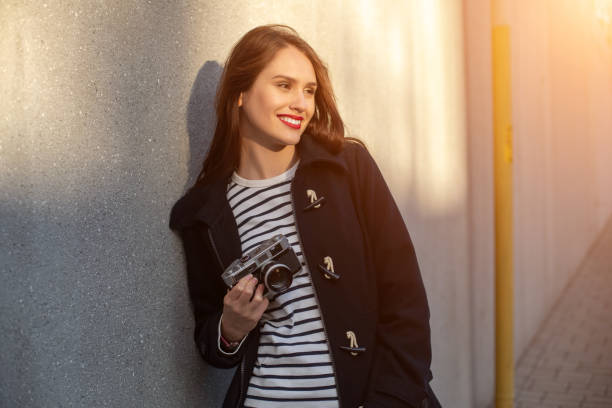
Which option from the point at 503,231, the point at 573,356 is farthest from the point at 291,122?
the point at 573,356

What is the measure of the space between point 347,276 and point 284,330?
24 cm

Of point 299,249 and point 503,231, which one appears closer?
point 299,249

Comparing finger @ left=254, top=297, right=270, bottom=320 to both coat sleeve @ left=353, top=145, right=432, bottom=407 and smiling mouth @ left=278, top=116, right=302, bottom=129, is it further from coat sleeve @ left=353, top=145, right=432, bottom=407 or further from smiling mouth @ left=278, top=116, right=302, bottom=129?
smiling mouth @ left=278, top=116, right=302, bottom=129

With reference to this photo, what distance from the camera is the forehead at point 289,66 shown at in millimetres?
2309

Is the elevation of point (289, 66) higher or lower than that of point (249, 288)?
higher

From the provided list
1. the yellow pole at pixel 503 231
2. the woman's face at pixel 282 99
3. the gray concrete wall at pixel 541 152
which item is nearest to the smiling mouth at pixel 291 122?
the woman's face at pixel 282 99

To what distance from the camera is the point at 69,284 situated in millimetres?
1888

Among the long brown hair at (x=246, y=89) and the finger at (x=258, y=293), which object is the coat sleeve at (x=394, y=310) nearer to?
the long brown hair at (x=246, y=89)

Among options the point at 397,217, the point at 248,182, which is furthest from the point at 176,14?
the point at 397,217

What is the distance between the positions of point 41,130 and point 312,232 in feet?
2.69

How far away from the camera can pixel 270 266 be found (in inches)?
81.1

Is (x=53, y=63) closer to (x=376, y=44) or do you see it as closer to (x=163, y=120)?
(x=163, y=120)

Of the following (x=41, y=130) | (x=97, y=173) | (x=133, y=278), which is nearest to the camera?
(x=41, y=130)

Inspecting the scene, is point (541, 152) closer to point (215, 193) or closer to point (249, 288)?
point (215, 193)
